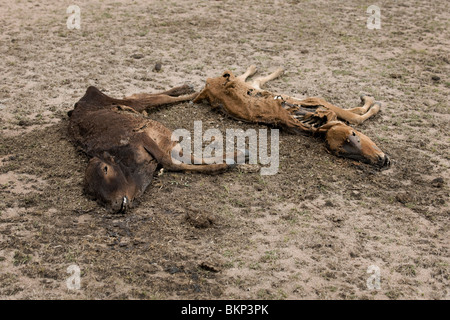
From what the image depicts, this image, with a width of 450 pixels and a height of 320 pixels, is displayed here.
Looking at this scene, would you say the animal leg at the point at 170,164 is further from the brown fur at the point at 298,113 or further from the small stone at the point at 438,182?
the small stone at the point at 438,182

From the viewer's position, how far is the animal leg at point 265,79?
677 cm

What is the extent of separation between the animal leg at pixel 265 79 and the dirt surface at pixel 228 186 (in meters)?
0.11

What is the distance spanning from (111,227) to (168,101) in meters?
2.32

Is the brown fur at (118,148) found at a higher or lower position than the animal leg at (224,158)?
higher

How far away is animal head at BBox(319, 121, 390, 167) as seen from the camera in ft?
17.3

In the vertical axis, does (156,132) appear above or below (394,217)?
above

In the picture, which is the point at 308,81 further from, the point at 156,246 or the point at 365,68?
the point at 156,246

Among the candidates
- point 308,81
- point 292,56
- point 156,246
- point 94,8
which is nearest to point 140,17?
point 94,8

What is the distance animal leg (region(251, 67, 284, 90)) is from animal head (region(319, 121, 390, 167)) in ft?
5.07

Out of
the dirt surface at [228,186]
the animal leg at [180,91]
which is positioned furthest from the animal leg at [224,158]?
the animal leg at [180,91]

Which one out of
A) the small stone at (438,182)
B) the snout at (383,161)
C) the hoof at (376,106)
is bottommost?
the small stone at (438,182)

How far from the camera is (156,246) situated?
4070mm

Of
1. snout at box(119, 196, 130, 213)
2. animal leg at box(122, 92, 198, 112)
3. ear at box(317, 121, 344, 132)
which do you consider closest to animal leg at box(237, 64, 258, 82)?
animal leg at box(122, 92, 198, 112)

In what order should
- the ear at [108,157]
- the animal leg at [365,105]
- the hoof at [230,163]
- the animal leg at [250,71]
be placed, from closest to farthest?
the ear at [108,157] < the hoof at [230,163] < the animal leg at [365,105] < the animal leg at [250,71]
